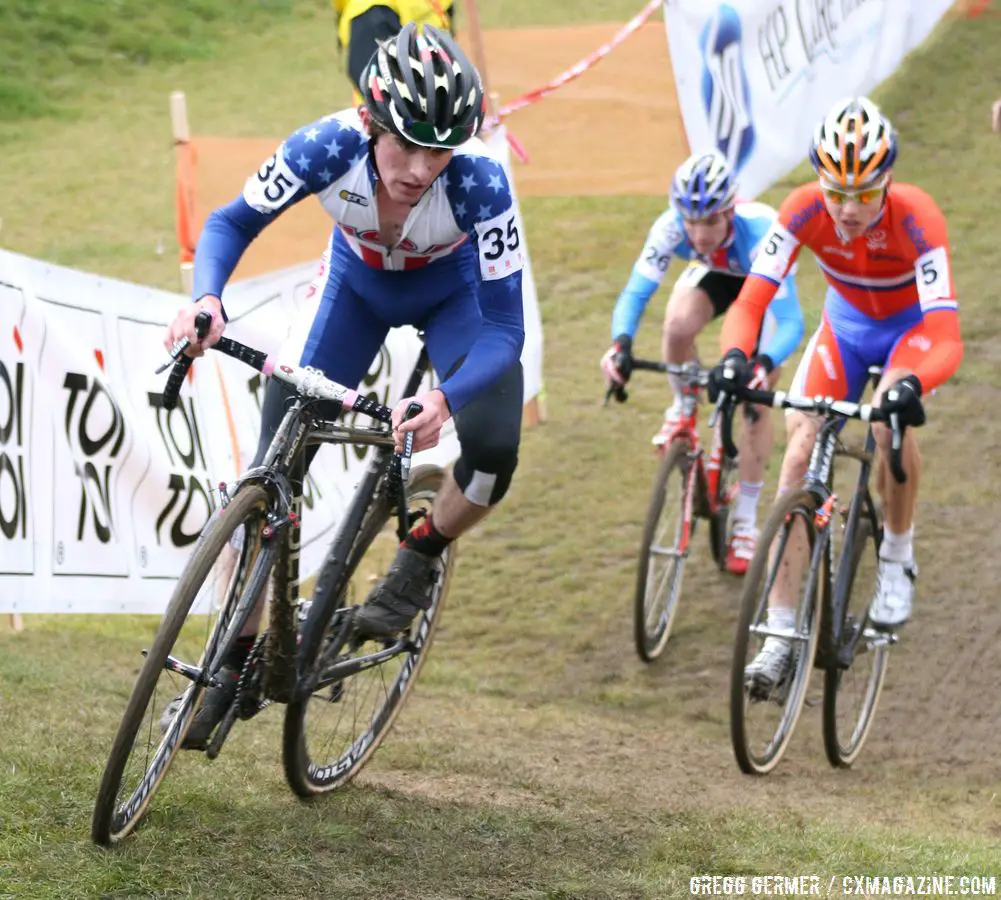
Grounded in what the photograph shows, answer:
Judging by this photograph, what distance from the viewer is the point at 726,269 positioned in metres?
7.91

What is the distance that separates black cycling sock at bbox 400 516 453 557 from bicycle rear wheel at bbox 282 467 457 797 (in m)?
0.11

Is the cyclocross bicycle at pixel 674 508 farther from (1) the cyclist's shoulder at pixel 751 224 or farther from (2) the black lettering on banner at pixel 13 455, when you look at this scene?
(2) the black lettering on banner at pixel 13 455

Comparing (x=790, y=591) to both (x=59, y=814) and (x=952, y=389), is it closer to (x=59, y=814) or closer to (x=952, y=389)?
(x=59, y=814)

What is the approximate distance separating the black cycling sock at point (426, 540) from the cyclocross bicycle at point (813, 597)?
1.31m

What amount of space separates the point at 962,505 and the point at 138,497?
488 cm

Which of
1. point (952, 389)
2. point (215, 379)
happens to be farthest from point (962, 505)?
point (215, 379)

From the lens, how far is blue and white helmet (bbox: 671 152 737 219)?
7285mm

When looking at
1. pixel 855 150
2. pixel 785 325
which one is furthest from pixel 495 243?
pixel 785 325

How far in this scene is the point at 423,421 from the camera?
4.02m

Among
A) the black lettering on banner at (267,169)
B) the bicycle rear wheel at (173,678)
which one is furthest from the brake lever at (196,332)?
the black lettering on banner at (267,169)

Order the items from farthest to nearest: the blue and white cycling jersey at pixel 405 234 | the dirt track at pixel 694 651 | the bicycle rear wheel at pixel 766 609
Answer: the dirt track at pixel 694 651 < the bicycle rear wheel at pixel 766 609 < the blue and white cycling jersey at pixel 405 234

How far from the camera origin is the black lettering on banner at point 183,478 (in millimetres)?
6734

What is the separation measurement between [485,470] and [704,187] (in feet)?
10.2

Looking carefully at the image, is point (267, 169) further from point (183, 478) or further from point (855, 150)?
point (183, 478)
